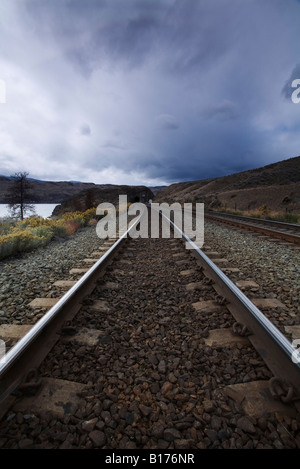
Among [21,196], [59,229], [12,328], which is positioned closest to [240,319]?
[12,328]

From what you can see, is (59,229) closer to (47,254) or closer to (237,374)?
(47,254)

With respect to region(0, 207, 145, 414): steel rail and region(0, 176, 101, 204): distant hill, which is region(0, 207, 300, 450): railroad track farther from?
region(0, 176, 101, 204): distant hill

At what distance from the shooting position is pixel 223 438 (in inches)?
52.1

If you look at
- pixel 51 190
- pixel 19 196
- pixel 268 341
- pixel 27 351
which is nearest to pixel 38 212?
pixel 19 196

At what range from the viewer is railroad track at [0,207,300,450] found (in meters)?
1.35

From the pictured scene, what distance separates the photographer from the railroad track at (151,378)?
1.35m

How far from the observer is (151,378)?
180cm

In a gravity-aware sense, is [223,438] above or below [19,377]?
below

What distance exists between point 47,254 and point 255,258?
4934mm

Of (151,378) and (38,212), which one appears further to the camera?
(38,212)

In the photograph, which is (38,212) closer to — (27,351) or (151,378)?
(27,351)

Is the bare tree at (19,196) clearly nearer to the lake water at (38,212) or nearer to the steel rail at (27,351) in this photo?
the lake water at (38,212)

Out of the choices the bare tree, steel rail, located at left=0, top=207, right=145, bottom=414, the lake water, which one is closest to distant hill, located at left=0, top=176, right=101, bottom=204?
the lake water

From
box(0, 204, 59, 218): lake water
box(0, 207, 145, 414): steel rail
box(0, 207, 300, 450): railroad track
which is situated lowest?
box(0, 207, 300, 450): railroad track
